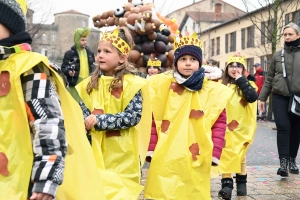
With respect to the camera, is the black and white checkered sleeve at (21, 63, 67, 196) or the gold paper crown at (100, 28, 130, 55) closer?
the black and white checkered sleeve at (21, 63, 67, 196)

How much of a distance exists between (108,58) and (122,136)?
0.70 metres

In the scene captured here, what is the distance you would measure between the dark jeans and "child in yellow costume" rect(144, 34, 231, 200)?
2557 millimetres

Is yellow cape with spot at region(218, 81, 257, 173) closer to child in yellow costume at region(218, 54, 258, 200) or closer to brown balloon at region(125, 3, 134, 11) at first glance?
child in yellow costume at region(218, 54, 258, 200)

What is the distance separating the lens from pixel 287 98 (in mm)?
6855

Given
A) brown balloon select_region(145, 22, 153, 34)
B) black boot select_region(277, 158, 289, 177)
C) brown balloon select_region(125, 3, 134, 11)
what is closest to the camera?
black boot select_region(277, 158, 289, 177)

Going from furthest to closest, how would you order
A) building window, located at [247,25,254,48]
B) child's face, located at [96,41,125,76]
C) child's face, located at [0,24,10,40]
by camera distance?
building window, located at [247,25,254,48], child's face, located at [96,41,125,76], child's face, located at [0,24,10,40]

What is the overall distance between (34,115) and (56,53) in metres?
93.5

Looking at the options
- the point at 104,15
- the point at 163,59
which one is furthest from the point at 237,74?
the point at 104,15

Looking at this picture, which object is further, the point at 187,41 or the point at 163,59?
the point at 163,59

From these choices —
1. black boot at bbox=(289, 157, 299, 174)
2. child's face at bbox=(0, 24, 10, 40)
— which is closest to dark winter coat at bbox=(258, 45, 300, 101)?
black boot at bbox=(289, 157, 299, 174)

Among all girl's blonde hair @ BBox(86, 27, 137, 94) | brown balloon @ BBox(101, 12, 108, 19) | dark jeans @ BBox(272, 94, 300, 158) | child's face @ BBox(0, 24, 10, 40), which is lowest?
dark jeans @ BBox(272, 94, 300, 158)

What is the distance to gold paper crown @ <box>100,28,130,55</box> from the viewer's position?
4176 mm

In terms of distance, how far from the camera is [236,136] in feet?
19.6

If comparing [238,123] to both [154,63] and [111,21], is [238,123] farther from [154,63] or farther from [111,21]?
[111,21]
